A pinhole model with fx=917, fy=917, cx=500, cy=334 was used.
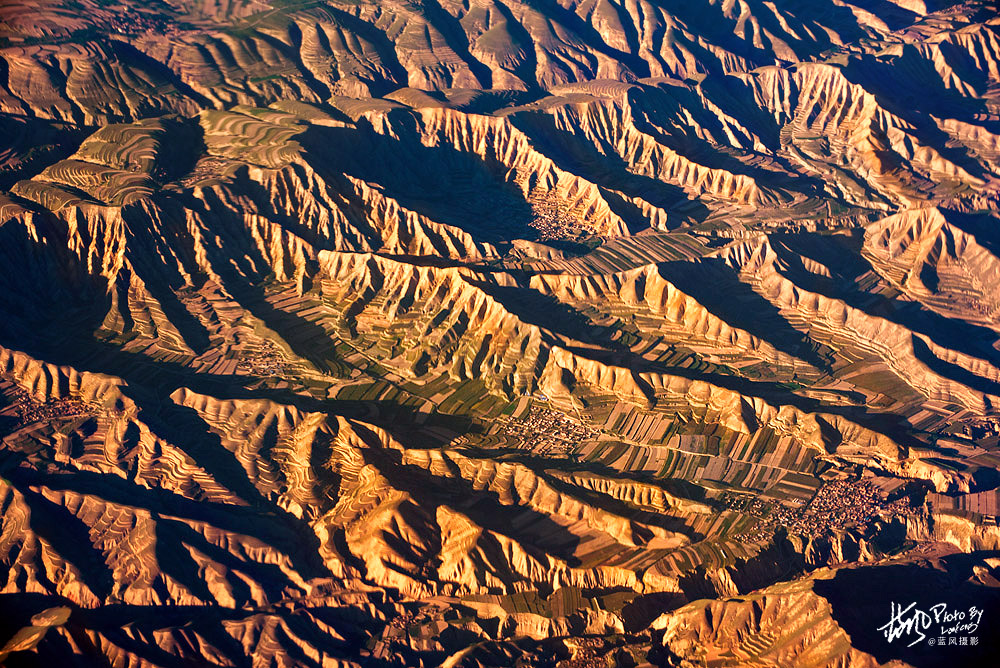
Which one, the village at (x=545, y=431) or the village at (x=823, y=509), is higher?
the village at (x=823, y=509)

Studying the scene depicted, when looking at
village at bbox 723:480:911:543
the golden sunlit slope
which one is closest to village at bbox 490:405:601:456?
the golden sunlit slope

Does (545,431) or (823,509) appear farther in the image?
(545,431)

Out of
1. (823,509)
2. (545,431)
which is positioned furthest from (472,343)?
(823,509)

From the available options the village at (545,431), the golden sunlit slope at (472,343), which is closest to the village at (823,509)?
the golden sunlit slope at (472,343)

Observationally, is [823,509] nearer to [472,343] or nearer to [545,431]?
[545,431]

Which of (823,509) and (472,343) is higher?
(823,509)

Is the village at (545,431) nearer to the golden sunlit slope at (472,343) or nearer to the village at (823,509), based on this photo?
the golden sunlit slope at (472,343)

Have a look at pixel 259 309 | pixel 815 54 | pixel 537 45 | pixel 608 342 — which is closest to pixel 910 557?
pixel 608 342

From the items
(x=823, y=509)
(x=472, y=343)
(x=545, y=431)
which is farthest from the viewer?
(x=472, y=343)

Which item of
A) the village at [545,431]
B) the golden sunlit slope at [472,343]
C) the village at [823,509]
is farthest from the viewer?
the village at [545,431]

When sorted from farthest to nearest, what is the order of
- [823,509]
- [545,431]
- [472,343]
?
[472,343]
[545,431]
[823,509]

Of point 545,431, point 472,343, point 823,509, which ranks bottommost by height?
point 545,431
